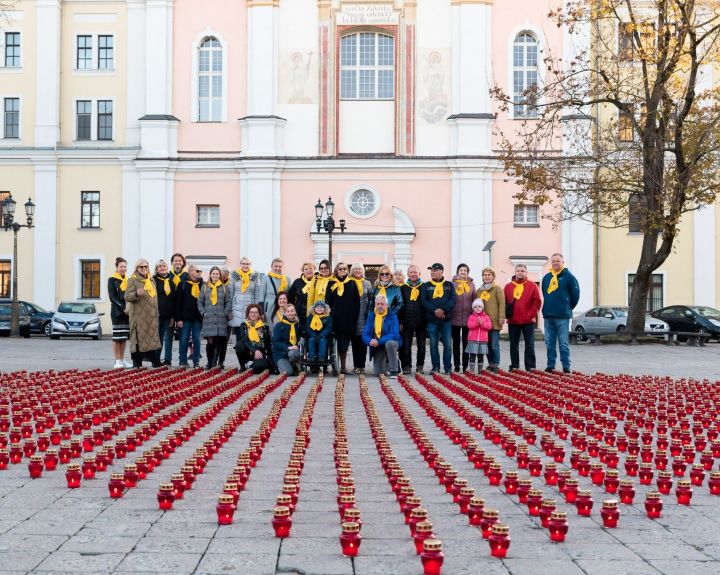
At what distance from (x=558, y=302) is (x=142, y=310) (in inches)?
271

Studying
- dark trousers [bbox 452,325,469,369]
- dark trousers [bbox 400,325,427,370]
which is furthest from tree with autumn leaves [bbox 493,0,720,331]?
dark trousers [bbox 400,325,427,370]

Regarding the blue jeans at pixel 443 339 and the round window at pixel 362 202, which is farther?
the round window at pixel 362 202

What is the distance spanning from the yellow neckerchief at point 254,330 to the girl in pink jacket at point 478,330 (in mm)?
3532

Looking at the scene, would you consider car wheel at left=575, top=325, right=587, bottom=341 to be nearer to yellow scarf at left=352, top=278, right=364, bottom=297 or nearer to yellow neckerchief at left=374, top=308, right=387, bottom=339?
yellow scarf at left=352, top=278, right=364, bottom=297

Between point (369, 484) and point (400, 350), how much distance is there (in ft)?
37.6

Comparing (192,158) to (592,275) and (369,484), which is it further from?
(369,484)

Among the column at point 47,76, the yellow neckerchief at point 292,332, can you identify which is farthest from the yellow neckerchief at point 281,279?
the column at point 47,76

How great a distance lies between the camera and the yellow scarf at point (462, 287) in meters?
18.0

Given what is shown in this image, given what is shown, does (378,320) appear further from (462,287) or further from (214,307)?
(214,307)

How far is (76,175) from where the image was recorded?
44.7 meters

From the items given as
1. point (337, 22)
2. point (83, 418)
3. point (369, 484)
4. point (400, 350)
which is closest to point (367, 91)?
point (337, 22)

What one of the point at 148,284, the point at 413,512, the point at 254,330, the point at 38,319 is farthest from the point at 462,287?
the point at 38,319

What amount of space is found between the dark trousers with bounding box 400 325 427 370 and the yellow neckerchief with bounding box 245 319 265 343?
2521mm

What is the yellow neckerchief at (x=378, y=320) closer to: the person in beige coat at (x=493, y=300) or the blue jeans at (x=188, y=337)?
the person in beige coat at (x=493, y=300)
